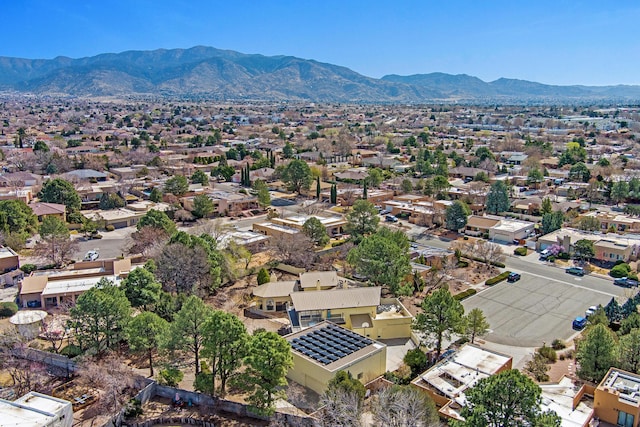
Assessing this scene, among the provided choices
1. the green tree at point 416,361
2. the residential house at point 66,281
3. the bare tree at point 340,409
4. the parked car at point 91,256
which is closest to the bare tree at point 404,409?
the bare tree at point 340,409

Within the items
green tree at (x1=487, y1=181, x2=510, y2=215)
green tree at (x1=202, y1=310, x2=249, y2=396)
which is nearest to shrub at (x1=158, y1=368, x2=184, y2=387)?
green tree at (x1=202, y1=310, x2=249, y2=396)

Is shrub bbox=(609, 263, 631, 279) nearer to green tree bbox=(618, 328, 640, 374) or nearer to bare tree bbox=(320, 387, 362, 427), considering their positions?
green tree bbox=(618, 328, 640, 374)

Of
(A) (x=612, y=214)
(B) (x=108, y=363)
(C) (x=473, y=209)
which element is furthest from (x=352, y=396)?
(A) (x=612, y=214)

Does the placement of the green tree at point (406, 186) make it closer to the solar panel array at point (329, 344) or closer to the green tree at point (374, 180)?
the green tree at point (374, 180)

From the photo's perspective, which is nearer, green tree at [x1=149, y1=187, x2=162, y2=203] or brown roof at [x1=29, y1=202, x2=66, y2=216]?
brown roof at [x1=29, y1=202, x2=66, y2=216]

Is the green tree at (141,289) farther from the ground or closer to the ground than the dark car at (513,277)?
farther from the ground

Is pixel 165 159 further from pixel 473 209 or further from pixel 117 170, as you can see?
pixel 473 209
